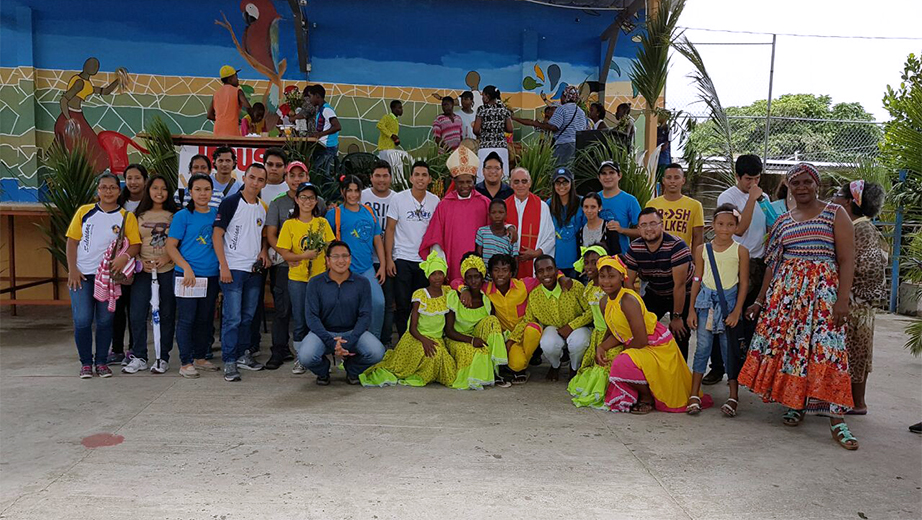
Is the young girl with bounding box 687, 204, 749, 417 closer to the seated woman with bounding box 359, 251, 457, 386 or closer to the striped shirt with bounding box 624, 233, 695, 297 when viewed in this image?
the striped shirt with bounding box 624, 233, 695, 297

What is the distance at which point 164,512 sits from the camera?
314 centimetres

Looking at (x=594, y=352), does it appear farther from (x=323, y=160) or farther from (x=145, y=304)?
(x=323, y=160)

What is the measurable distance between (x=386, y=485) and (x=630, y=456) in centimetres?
146

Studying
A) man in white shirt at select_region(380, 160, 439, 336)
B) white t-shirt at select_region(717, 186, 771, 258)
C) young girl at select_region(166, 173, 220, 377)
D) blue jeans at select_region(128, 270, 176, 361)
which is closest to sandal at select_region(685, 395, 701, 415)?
white t-shirt at select_region(717, 186, 771, 258)

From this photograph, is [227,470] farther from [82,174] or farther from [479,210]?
[82,174]

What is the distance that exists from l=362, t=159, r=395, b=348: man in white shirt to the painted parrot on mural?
219 inches

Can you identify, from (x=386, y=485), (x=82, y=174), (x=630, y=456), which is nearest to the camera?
(x=386, y=485)

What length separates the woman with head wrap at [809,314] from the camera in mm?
4227

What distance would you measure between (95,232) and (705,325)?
485cm

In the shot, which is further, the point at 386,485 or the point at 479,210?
the point at 479,210

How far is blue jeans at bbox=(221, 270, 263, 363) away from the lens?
18.3 feet

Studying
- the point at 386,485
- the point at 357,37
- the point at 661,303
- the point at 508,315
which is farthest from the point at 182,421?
the point at 357,37

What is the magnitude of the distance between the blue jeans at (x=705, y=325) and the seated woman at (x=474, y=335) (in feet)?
4.88

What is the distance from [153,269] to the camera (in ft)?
18.3
